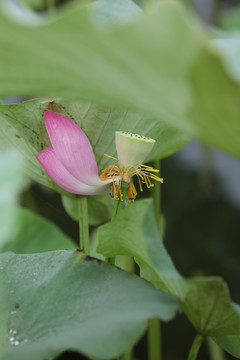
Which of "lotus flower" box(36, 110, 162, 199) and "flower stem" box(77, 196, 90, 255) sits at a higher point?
"lotus flower" box(36, 110, 162, 199)

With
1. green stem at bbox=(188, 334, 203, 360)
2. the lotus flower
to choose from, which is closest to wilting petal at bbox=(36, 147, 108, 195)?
the lotus flower

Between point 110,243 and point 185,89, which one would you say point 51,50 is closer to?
point 185,89

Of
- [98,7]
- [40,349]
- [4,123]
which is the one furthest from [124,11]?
[40,349]

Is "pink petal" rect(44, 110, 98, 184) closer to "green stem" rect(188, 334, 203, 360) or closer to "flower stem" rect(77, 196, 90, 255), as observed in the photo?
"flower stem" rect(77, 196, 90, 255)

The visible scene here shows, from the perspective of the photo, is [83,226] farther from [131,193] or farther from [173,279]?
[173,279]

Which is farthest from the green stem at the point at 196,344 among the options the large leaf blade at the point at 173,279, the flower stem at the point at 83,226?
the flower stem at the point at 83,226

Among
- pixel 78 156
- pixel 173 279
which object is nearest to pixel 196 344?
pixel 173 279
